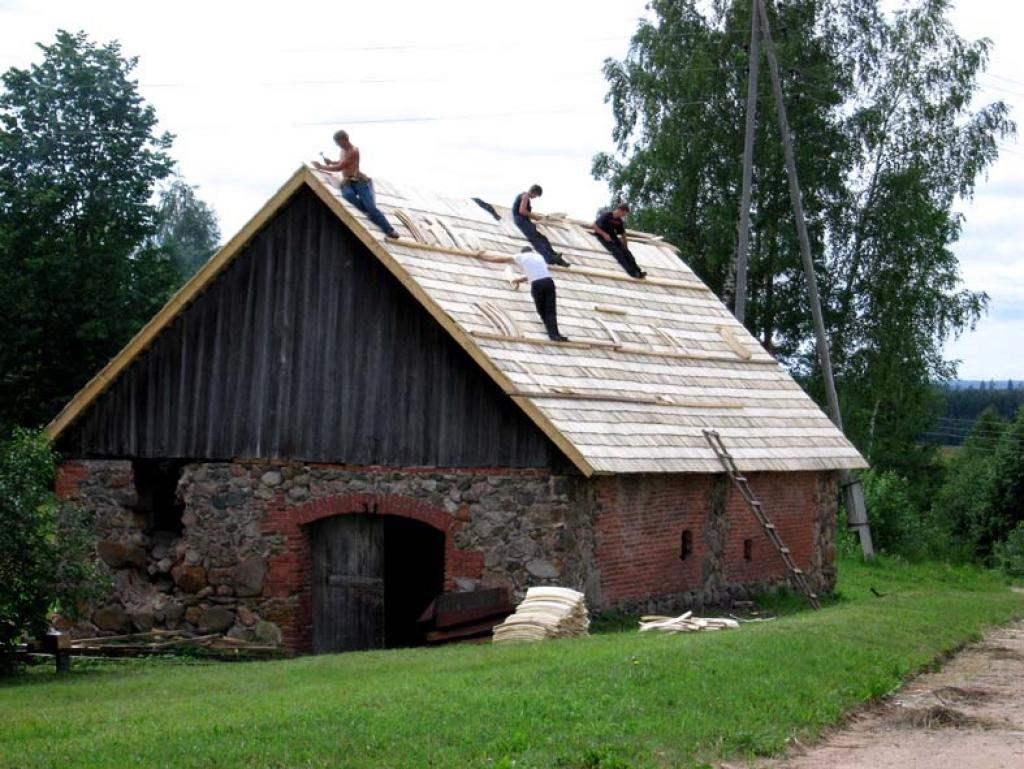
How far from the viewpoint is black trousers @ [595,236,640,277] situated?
2545cm

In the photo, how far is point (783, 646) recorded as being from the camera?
1573 centimetres

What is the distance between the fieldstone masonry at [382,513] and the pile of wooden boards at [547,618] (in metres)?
1.06

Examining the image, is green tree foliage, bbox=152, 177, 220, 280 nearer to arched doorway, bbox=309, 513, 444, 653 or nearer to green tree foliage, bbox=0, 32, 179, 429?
green tree foliage, bbox=0, 32, 179, 429

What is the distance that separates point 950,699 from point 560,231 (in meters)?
12.0

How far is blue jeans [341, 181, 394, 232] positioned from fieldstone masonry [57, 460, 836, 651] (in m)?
3.12

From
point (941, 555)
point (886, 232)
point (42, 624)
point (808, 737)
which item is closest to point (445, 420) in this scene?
point (42, 624)

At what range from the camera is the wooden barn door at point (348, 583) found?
20719mm

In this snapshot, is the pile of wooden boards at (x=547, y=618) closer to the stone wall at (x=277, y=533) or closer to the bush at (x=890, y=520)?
the stone wall at (x=277, y=533)

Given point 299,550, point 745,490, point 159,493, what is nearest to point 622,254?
point 745,490

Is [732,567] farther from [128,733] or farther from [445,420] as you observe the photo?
[128,733]

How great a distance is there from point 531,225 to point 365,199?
12.6 feet

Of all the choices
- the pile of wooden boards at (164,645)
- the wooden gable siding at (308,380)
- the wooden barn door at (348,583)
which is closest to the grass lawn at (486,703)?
the pile of wooden boards at (164,645)

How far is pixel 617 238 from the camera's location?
2586cm

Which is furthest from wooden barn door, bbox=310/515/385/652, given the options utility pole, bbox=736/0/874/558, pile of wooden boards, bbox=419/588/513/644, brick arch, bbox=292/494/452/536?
utility pole, bbox=736/0/874/558
